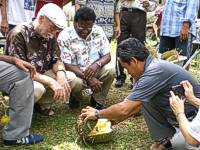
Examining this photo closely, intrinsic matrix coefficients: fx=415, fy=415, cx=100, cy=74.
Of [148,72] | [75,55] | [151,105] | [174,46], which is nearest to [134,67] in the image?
[148,72]

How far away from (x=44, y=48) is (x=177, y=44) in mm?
1934

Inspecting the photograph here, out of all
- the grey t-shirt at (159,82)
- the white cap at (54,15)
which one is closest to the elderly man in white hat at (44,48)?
the white cap at (54,15)

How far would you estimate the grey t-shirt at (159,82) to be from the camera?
3398 mm

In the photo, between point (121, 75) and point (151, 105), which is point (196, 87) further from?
point (121, 75)

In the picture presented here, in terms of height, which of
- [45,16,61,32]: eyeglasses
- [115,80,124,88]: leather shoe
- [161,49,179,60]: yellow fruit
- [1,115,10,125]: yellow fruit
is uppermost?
[45,16,61,32]: eyeglasses

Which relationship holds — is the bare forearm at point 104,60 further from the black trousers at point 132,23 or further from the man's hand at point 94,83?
the black trousers at point 132,23

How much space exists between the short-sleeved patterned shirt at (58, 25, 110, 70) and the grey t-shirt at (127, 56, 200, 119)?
1.60 metres

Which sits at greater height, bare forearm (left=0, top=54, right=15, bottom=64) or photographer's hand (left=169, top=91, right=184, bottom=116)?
bare forearm (left=0, top=54, right=15, bottom=64)

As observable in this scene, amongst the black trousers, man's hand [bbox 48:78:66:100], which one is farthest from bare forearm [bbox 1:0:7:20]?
the black trousers

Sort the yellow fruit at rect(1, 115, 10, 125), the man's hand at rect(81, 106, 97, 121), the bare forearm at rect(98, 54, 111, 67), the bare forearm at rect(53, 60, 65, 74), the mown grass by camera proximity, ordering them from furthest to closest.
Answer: the bare forearm at rect(98, 54, 111, 67) → the bare forearm at rect(53, 60, 65, 74) → the mown grass → the yellow fruit at rect(1, 115, 10, 125) → the man's hand at rect(81, 106, 97, 121)

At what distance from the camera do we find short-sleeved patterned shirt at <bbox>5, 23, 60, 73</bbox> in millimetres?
4191

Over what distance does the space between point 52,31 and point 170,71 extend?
1.32 m

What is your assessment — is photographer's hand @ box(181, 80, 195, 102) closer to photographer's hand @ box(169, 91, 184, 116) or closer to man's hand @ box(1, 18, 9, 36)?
photographer's hand @ box(169, 91, 184, 116)

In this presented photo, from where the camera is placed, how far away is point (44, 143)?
4109 mm
